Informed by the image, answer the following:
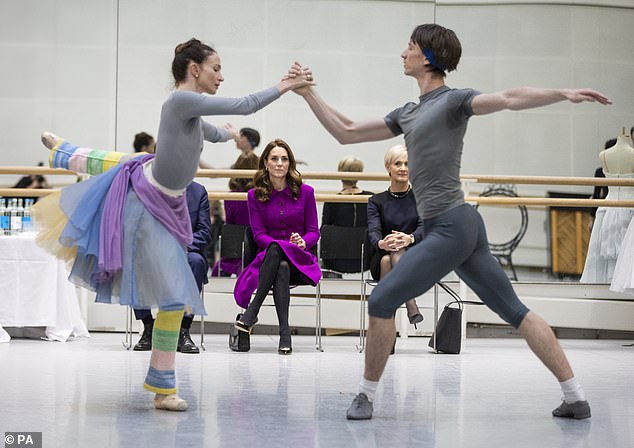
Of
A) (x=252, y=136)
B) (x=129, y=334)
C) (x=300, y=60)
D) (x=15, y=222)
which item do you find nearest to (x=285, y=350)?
(x=129, y=334)

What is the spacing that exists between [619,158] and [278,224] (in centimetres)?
325

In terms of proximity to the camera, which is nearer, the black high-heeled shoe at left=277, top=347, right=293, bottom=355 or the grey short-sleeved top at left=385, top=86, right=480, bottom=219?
the grey short-sleeved top at left=385, top=86, right=480, bottom=219

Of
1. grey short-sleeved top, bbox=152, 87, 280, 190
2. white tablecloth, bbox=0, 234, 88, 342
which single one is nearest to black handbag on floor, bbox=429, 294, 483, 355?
white tablecloth, bbox=0, 234, 88, 342

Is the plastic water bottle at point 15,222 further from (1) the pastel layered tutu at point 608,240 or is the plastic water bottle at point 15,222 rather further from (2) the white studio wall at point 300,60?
(1) the pastel layered tutu at point 608,240

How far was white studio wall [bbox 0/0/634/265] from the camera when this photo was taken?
404 inches

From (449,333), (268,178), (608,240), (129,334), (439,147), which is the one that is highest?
(439,147)

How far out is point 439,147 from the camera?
344 cm

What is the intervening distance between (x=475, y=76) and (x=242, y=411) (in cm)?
729

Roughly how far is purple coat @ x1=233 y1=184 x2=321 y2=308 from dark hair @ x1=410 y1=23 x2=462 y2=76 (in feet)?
8.61

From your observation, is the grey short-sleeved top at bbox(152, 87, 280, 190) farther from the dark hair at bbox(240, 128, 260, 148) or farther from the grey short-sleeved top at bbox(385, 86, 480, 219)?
the dark hair at bbox(240, 128, 260, 148)

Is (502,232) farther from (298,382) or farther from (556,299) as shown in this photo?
(298,382)

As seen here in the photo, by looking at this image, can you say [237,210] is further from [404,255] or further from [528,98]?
[528,98]

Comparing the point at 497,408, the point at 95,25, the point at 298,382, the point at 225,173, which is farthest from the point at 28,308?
the point at 95,25

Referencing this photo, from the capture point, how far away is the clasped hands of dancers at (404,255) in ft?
11.3
